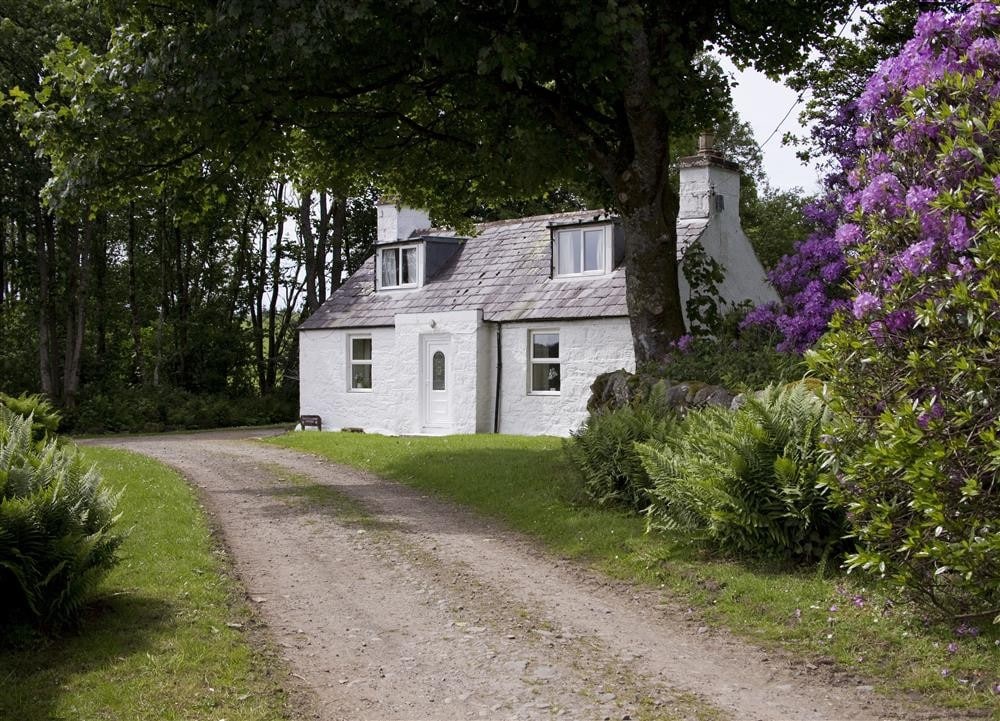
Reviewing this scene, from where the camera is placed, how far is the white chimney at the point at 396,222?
2984cm

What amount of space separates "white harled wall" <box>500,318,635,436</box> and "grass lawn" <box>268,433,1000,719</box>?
9.00 meters

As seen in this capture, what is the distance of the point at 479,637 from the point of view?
7.23 metres

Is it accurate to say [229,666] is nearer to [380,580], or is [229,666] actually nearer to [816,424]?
[380,580]

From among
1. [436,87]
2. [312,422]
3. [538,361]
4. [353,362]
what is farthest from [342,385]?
[436,87]

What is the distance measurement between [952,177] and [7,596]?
690 centimetres

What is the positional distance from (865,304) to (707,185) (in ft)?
59.6

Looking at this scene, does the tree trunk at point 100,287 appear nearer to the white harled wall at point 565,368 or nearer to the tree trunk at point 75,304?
the tree trunk at point 75,304

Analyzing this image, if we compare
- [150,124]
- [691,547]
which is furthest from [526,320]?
[691,547]

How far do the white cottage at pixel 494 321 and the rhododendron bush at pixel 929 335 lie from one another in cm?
1505

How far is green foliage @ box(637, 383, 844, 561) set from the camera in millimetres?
8383

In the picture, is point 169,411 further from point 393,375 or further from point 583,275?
point 583,275

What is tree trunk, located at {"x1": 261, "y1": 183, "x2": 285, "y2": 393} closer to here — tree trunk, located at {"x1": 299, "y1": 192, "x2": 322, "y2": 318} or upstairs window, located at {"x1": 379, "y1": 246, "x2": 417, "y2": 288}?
tree trunk, located at {"x1": 299, "y1": 192, "x2": 322, "y2": 318}

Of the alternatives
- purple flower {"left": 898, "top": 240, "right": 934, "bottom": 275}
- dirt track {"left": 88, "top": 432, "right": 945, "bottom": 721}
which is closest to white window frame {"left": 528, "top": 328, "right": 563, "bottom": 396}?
dirt track {"left": 88, "top": 432, "right": 945, "bottom": 721}

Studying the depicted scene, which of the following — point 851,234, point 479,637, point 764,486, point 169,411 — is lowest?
point 479,637
